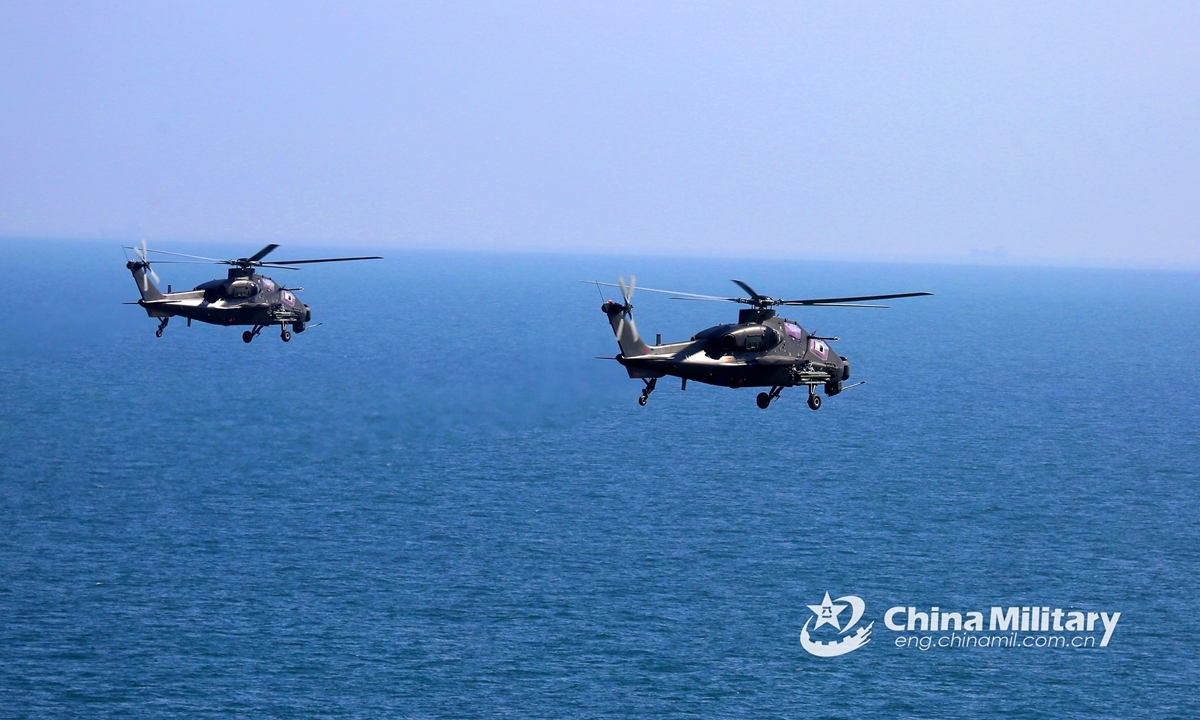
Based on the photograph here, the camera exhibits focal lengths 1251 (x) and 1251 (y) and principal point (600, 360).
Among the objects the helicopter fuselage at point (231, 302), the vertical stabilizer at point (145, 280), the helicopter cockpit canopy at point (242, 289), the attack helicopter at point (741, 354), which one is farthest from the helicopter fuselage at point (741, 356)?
the vertical stabilizer at point (145, 280)

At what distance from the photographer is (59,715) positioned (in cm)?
18775

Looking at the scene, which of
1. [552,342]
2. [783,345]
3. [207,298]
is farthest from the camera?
[552,342]

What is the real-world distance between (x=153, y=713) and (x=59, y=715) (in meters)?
13.5

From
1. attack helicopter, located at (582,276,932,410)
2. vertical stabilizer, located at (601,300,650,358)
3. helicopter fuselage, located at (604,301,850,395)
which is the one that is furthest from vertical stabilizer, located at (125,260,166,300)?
helicopter fuselage, located at (604,301,850,395)

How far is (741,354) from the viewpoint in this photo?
2714 inches

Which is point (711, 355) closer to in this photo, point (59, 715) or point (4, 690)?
point (59, 715)

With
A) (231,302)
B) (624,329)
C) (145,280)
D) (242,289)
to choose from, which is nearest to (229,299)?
(231,302)

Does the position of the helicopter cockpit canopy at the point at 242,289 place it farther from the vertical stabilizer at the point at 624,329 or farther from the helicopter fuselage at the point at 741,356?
the vertical stabilizer at the point at 624,329

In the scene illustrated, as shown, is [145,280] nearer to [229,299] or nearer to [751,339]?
[229,299]

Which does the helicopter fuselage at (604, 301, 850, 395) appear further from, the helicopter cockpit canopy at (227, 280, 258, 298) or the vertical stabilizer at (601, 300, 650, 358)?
the helicopter cockpit canopy at (227, 280, 258, 298)

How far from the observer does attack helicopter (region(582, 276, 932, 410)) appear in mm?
66375

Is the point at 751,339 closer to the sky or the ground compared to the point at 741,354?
closer to the sky

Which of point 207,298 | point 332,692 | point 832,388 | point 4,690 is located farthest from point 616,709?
point 832,388

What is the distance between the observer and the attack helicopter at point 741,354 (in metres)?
66.4
